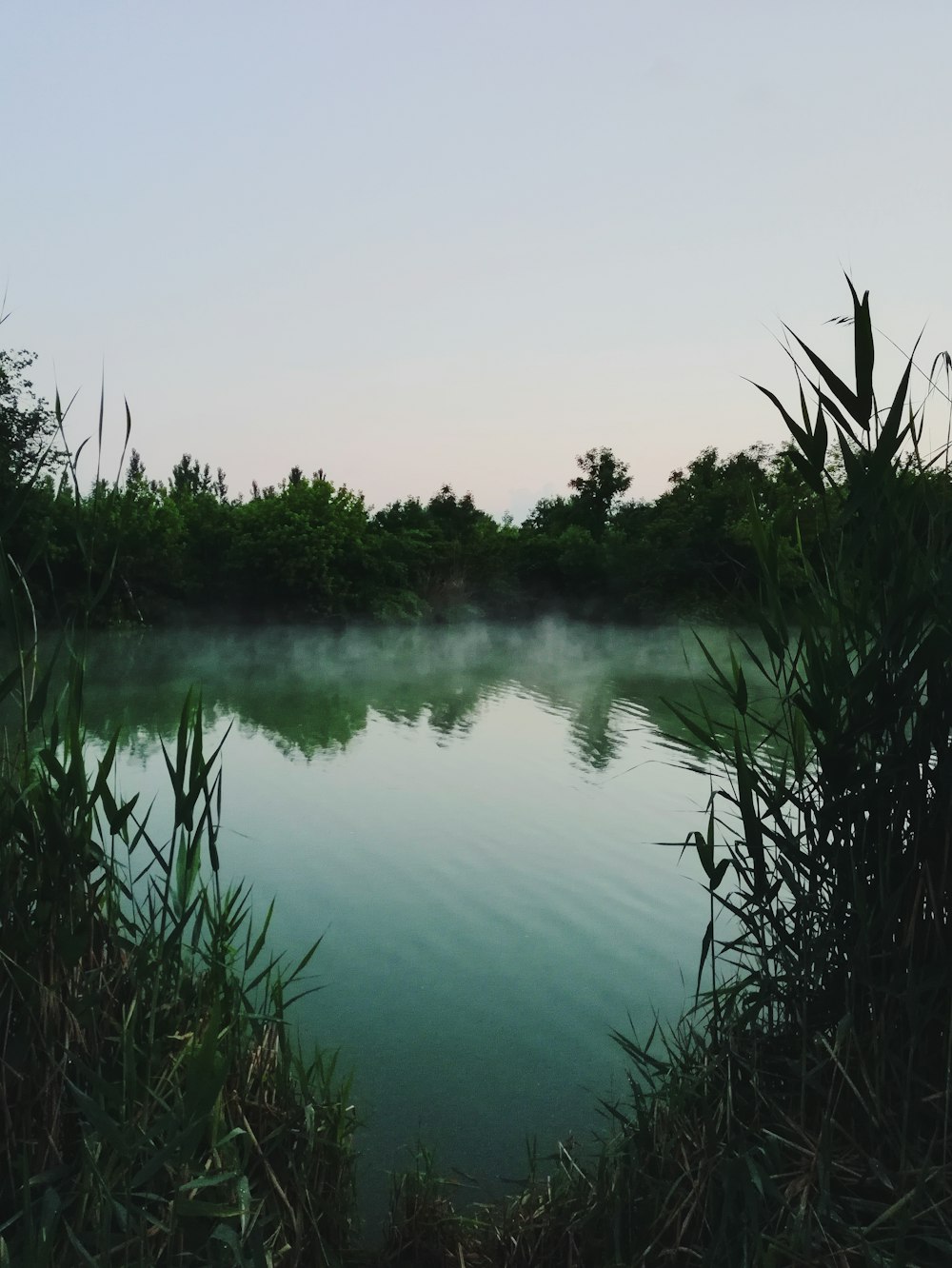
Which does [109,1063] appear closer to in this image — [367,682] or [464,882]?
[464,882]

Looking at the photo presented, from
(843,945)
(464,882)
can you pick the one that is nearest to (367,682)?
(464,882)

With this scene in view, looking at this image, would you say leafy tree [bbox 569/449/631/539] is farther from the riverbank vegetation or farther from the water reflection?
the riverbank vegetation

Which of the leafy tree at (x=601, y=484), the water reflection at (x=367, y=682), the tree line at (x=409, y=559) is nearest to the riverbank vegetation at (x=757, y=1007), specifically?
the water reflection at (x=367, y=682)

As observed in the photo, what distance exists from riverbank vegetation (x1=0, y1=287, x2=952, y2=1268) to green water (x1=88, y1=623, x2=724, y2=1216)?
1.15 feet

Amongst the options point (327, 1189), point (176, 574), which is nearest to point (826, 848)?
point (327, 1189)

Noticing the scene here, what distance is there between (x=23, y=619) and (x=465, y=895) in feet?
13.4

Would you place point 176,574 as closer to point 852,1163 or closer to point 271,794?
point 271,794

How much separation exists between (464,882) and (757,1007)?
417 centimetres

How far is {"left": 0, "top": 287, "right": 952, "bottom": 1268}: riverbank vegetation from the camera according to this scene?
5.00 ft

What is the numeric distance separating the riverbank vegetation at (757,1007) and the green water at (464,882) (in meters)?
0.35

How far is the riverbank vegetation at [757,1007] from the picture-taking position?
1524 millimetres

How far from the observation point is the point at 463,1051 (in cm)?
368

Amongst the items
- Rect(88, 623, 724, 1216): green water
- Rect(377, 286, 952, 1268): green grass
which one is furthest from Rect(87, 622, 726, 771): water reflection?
Rect(377, 286, 952, 1268): green grass

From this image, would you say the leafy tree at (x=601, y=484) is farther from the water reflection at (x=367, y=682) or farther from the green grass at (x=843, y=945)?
the green grass at (x=843, y=945)
